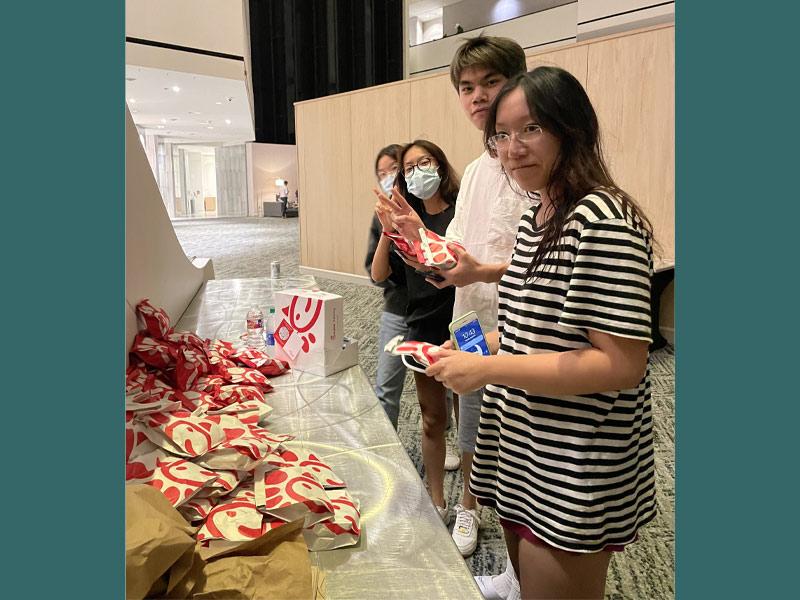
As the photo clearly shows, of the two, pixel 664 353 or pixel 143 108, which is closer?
pixel 664 353

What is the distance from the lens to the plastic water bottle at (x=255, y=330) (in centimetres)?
221

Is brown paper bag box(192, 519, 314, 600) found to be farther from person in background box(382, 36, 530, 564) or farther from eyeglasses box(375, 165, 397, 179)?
eyeglasses box(375, 165, 397, 179)

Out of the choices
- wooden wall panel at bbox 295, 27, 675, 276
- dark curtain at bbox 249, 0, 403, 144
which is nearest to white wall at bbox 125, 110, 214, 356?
wooden wall panel at bbox 295, 27, 675, 276

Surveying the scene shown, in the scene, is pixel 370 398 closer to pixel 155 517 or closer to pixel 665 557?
pixel 155 517

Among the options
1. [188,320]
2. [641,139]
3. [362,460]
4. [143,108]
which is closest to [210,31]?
[143,108]

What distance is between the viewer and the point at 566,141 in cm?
95

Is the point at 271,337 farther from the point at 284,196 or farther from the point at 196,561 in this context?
the point at 284,196

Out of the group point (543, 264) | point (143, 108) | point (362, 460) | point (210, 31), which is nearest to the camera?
point (543, 264)

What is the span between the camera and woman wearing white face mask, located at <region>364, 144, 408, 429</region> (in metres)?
2.20

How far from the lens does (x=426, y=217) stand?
203cm

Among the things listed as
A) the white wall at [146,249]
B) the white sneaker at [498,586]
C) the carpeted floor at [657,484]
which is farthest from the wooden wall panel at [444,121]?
the white sneaker at [498,586]

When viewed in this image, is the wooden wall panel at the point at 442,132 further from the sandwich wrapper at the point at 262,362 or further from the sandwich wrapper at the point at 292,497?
the sandwich wrapper at the point at 292,497

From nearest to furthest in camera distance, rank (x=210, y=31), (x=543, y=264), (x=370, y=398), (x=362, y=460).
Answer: (x=543, y=264) < (x=362, y=460) < (x=370, y=398) < (x=210, y=31)

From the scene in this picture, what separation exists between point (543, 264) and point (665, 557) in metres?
1.45
